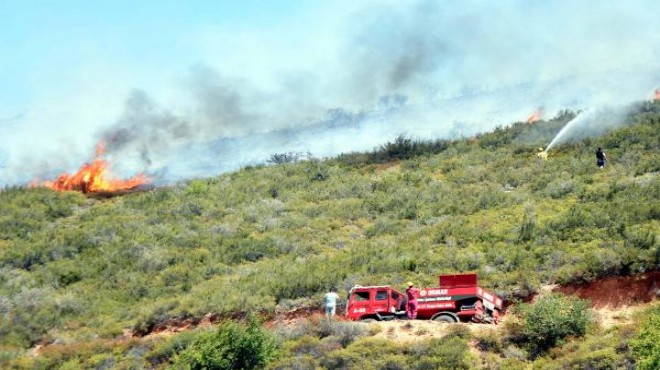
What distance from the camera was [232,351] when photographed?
83.4ft

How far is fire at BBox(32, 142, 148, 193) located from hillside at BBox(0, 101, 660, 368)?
4.39 meters

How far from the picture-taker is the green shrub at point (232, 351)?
25.2 meters

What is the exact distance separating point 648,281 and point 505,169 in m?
22.3

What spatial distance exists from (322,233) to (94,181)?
25209mm

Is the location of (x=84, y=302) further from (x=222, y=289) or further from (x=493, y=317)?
(x=493, y=317)

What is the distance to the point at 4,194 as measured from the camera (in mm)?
58125

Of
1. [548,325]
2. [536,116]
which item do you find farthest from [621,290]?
[536,116]

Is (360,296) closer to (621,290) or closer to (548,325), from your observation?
(548,325)

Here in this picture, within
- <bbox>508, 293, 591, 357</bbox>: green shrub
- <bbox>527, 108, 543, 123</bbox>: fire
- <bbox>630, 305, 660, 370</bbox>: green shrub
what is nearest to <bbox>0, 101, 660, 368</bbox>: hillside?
<bbox>508, 293, 591, 357</bbox>: green shrub

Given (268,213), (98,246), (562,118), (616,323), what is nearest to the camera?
(616,323)

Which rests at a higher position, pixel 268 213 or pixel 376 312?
pixel 268 213

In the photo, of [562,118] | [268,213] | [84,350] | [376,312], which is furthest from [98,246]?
[562,118]

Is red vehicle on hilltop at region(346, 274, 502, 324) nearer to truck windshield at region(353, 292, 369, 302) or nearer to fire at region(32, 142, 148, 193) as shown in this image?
truck windshield at region(353, 292, 369, 302)

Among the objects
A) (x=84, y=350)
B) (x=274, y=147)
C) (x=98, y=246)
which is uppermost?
(x=274, y=147)
